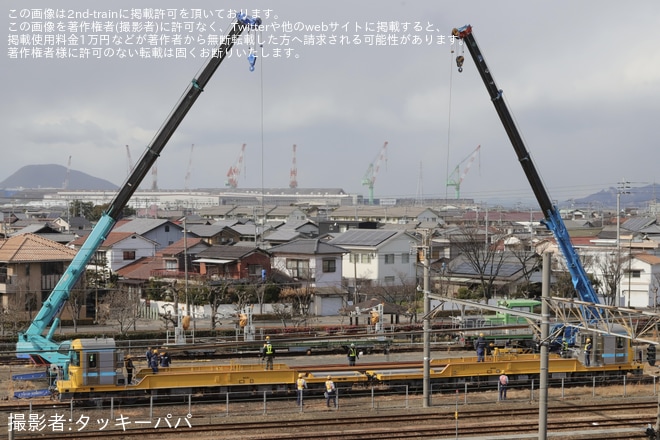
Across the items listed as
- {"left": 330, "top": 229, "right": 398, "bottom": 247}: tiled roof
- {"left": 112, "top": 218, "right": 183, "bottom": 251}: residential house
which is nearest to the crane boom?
{"left": 330, "top": 229, "right": 398, "bottom": 247}: tiled roof

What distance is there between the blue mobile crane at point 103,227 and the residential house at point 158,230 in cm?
3397

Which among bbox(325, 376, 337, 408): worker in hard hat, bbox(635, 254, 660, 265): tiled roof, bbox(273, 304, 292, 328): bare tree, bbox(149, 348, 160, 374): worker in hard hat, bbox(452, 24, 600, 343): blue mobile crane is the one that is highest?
bbox(452, 24, 600, 343): blue mobile crane

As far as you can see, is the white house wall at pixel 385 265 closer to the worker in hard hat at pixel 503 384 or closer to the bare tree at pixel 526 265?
the bare tree at pixel 526 265

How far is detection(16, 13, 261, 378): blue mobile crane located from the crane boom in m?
6.77

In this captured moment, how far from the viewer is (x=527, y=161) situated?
24.5m

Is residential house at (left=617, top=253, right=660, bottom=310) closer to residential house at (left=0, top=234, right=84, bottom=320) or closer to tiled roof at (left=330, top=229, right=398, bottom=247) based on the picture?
tiled roof at (left=330, top=229, right=398, bottom=247)

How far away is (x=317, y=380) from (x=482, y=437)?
579cm

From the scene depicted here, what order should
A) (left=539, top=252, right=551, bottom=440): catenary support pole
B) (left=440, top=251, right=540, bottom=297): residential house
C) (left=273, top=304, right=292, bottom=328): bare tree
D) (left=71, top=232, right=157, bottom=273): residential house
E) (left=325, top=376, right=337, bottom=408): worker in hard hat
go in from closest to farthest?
(left=539, top=252, right=551, bottom=440): catenary support pole
(left=325, top=376, right=337, bottom=408): worker in hard hat
(left=273, top=304, right=292, bottom=328): bare tree
(left=440, top=251, right=540, bottom=297): residential house
(left=71, top=232, right=157, bottom=273): residential house

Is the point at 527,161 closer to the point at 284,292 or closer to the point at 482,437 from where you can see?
the point at 482,437

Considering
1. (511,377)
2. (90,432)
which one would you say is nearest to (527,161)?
(511,377)

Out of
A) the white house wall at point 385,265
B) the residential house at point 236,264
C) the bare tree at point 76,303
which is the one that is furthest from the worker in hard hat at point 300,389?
the white house wall at point 385,265

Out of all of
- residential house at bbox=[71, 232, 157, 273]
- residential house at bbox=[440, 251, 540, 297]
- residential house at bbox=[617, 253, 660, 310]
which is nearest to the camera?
residential house at bbox=[617, 253, 660, 310]

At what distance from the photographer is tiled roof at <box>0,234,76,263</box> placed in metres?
37.1

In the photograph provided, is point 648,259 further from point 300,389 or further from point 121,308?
point 300,389
